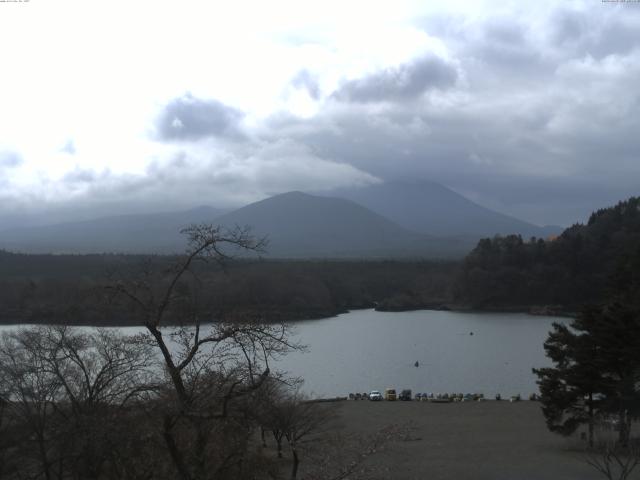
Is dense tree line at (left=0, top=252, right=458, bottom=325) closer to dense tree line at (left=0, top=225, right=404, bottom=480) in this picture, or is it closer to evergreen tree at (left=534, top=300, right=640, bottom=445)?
evergreen tree at (left=534, top=300, right=640, bottom=445)

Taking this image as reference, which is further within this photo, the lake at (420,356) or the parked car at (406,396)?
the lake at (420,356)

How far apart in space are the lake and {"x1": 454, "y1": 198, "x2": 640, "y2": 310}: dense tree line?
10970 mm

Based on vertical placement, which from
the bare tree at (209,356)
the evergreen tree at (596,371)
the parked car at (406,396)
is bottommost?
the parked car at (406,396)

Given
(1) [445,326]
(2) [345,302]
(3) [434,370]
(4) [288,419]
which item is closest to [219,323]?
(4) [288,419]

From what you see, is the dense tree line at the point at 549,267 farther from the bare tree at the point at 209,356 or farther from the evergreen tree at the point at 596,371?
the bare tree at the point at 209,356

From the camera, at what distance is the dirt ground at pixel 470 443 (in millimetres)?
13016

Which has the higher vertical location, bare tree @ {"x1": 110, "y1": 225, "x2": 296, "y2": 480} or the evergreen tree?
bare tree @ {"x1": 110, "y1": 225, "x2": 296, "y2": 480}

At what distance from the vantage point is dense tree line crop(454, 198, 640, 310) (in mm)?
60781

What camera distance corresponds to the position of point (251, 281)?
52.9 meters

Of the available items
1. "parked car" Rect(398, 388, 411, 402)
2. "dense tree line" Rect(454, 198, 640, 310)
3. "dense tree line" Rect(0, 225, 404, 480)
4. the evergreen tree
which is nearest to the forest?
"dense tree line" Rect(454, 198, 640, 310)

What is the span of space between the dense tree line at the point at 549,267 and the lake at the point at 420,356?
11.0 meters

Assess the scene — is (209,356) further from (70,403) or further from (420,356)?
(420,356)

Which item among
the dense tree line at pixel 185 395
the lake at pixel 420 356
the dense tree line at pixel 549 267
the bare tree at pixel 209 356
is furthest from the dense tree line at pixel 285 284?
the bare tree at pixel 209 356

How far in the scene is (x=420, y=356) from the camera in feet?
111
